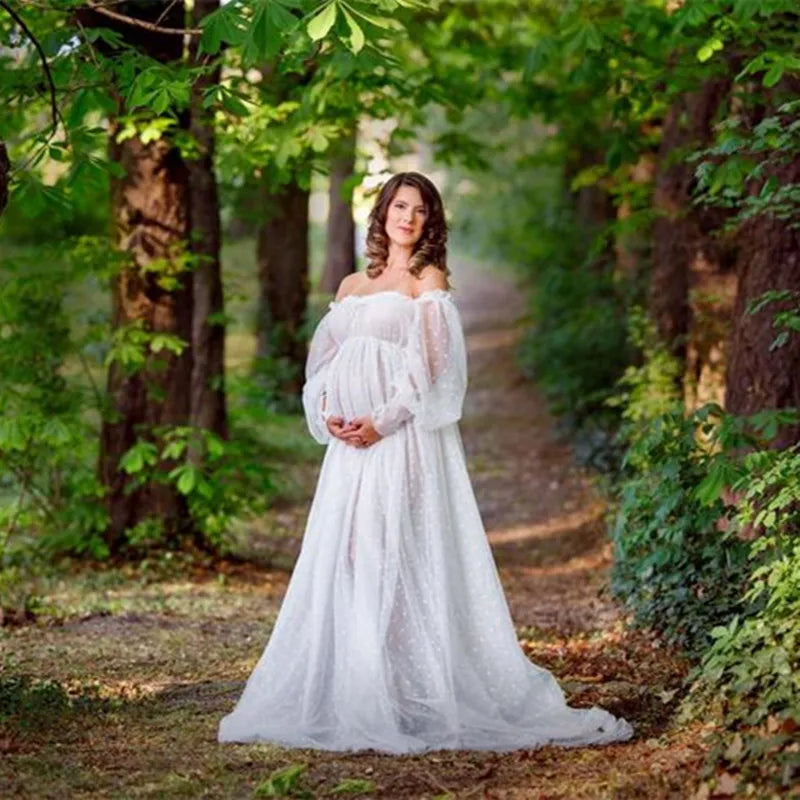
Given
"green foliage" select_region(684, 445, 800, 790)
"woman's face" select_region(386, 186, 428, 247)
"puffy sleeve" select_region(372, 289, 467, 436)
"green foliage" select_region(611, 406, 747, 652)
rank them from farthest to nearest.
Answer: "green foliage" select_region(611, 406, 747, 652) → "woman's face" select_region(386, 186, 428, 247) → "puffy sleeve" select_region(372, 289, 467, 436) → "green foliage" select_region(684, 445, 800, 790)

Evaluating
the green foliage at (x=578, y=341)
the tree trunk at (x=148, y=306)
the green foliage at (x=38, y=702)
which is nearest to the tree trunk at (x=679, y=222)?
the green foliage at (x=578, y=341)

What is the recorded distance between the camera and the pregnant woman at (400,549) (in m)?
6.24

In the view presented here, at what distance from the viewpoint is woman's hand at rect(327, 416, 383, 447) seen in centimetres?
642

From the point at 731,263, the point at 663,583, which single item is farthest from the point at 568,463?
the point at 663,583

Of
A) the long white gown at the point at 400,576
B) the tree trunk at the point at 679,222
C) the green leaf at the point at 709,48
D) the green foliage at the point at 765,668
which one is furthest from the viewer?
the tree trunk at the point at 679,222

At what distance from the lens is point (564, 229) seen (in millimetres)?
22938

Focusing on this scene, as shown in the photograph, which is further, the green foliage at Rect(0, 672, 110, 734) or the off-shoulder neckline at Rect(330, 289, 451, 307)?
the off-shoulder neckline at Rect(330, 289, 451, 307)

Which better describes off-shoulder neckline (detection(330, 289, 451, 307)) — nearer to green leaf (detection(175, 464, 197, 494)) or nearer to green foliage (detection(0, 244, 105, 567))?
green foliage (detection(0, 244, 105, 567))

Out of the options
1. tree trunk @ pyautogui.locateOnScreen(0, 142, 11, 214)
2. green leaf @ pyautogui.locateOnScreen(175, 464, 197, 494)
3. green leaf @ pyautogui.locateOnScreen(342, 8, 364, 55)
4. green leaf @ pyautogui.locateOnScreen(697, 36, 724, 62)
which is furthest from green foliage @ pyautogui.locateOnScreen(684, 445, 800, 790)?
green leaf @ pyautogui.locateOnScreen(175, 464, 197, 494)

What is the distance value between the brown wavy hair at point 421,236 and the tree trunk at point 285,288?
478 inches

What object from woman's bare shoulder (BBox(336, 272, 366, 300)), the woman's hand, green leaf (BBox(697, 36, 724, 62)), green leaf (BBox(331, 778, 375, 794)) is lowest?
green leaf (BBox(331, 778, 375, 794))

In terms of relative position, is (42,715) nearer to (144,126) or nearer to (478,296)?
(144,126)

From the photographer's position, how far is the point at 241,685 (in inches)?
282

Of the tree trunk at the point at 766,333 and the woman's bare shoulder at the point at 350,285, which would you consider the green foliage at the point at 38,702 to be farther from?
the tree trunk at the point at 766,333
